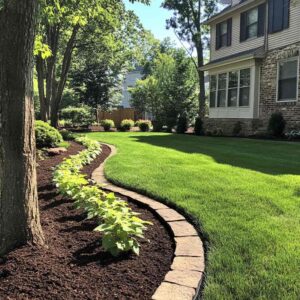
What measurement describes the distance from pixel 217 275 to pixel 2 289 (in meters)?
1.41

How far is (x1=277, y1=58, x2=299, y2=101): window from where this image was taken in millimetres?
13842

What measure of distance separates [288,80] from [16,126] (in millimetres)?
12897

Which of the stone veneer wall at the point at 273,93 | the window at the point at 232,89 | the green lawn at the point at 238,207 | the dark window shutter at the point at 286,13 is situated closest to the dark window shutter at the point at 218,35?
the window at the point at 232,89

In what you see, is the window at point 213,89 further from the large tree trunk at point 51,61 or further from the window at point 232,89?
the large tree trunk at point 51,61

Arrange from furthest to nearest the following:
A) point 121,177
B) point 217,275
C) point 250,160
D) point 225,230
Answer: point 250,160, point 121,177, point 225,230, point 217,275

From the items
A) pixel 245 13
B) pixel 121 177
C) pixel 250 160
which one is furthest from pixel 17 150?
pixel 245 13

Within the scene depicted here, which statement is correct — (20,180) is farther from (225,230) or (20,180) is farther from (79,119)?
(79,119)

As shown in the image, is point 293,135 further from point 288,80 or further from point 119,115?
point 119,115

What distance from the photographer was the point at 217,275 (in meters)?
2.75

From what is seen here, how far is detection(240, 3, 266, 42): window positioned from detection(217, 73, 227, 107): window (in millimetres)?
1799

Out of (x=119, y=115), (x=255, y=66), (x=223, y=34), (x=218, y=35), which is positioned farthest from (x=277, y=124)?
(x=119, y=115)

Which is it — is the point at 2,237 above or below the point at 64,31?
below

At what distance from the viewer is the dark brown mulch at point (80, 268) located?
256 cm

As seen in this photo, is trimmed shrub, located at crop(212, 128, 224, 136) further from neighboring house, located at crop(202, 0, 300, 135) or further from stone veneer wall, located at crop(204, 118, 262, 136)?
neighboring house, located at crop(202, 0, 300, 135)
